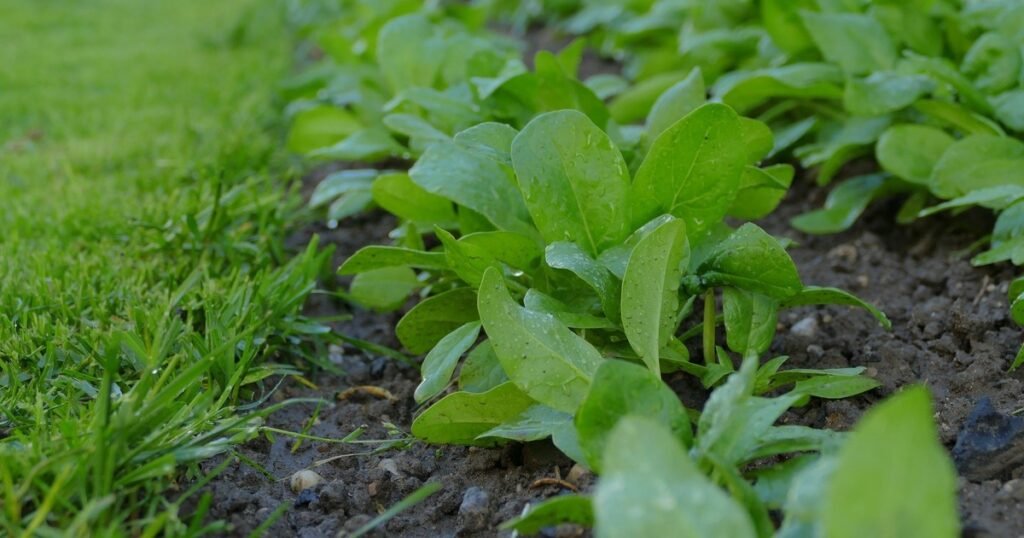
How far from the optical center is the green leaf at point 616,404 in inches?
47.6

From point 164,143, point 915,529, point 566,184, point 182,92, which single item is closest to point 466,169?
point 566,184

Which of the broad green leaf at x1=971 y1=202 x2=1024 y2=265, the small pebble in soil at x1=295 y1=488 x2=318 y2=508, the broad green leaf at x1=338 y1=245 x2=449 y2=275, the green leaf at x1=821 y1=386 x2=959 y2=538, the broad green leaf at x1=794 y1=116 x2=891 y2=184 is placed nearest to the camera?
the green leaf at x1=821 y1=386 x2=959 y2=538

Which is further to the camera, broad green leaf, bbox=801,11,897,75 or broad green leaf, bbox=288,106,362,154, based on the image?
broad green leaf, bbox=288,106,362,154

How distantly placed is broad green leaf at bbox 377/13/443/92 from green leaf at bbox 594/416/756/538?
73.6 inches

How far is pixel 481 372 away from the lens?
1.68m

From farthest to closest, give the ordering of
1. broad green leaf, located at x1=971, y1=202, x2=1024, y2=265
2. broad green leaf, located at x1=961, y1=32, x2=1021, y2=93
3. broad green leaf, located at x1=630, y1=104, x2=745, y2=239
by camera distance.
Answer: broad green leaf, located at x1=961, y1=32, x2=1021, y2=93 → broad green leaf, located at x1=971, y1=202, x2=1024, y2=265 → broad green leaf, located at x1=630, y1=104, x2=745, y2=239

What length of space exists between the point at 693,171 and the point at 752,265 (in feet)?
0.59

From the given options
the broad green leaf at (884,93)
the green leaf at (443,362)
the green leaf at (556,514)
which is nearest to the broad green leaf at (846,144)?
the broad green leaf at (884,93)

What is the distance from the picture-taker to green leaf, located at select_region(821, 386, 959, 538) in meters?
0.86

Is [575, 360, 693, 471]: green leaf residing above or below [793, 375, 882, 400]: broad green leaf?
above

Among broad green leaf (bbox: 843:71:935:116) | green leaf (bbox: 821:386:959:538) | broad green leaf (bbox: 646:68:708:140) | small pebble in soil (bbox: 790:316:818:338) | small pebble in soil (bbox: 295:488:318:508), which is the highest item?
green leaf (bbox: 821:386:959:538)

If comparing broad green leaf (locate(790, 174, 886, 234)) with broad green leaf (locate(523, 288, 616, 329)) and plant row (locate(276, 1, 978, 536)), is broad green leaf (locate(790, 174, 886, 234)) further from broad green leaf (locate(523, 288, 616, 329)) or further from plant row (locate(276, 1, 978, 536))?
broad green leaf (locate(523, 288, 616, 329))

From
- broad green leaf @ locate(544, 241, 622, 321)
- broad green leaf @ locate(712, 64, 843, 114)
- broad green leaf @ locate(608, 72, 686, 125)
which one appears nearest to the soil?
broad green leaf @ locate(544, 241, 622, 321)

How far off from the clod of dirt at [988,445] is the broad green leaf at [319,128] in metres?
1.93
